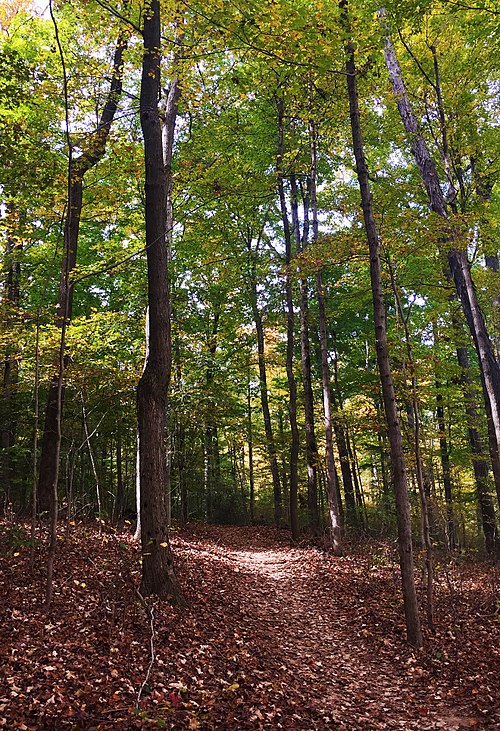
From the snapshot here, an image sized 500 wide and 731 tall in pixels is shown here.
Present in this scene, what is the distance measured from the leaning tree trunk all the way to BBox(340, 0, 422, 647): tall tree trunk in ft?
10.5

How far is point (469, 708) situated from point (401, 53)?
14594 millimetres

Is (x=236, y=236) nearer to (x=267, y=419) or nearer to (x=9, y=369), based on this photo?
(x=267, y=419)

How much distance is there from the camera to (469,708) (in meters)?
4.92

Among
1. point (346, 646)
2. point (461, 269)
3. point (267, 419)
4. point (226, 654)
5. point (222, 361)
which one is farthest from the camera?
point (267, 419)

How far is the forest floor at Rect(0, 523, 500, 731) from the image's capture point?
4.21 metres

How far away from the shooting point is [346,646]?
676cm

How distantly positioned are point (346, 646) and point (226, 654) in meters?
2.16

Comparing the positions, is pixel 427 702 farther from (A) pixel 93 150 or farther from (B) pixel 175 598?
(A) pixel 93 150

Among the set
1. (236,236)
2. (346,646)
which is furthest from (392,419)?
(236,236)

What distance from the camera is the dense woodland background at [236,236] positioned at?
7.16m

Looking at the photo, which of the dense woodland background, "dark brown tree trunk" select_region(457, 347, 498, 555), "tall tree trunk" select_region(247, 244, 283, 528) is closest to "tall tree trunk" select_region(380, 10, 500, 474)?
the dense woodland background

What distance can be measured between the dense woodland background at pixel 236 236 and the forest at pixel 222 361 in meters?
0.09

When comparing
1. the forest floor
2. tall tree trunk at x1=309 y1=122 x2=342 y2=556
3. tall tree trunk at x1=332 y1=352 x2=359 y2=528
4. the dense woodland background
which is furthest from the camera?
tall tree trunk at x1=332 y1=352 x2=359 y2=528

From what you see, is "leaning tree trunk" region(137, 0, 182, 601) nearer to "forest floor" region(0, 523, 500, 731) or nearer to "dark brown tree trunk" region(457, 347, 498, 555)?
"forest floor" region(0, 523, 500, 731)
